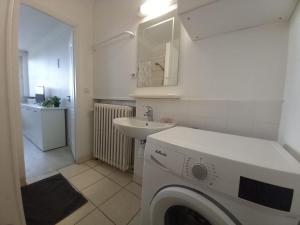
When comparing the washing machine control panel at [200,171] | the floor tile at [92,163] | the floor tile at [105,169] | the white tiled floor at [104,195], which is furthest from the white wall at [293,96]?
the floor tile at [92,163]

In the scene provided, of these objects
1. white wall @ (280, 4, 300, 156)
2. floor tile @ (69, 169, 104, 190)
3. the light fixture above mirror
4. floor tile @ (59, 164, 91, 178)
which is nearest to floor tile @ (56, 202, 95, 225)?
floor tile @ (69, 169, 104, 190)

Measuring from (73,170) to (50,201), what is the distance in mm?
539

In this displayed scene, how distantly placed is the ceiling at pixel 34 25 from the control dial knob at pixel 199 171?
270cm

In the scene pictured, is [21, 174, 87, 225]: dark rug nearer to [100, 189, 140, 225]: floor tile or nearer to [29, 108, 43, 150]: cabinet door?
[100, 189, 140, 225]: floor tile

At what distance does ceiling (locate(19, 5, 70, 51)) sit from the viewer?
84.4 inches

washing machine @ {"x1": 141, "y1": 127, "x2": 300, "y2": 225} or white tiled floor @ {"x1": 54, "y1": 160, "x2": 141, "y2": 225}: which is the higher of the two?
washing machine @ {"x1": 141, "y1": 127, "x2": 300, "y2": 225}

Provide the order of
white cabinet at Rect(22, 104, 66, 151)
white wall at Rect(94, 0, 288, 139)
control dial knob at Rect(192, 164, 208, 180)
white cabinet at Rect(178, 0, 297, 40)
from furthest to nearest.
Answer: white cabinet at Rect(22, 104, 66, 151)
white wall at Rect(94, 0, 288, 139)
white cabinet at Rect(178, 0, 297, 40)
control dial knob at Rect(192, 164, 208, 180)

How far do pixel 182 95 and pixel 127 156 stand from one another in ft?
3.24

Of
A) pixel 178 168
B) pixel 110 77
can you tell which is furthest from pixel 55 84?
pixel 178 168

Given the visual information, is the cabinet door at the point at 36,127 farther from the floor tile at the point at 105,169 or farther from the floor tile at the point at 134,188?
the floor tile at the point at 134,188

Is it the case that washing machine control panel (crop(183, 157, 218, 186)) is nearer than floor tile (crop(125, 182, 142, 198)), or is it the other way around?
washing machine control panel (crop(183, 157, 218, 186))

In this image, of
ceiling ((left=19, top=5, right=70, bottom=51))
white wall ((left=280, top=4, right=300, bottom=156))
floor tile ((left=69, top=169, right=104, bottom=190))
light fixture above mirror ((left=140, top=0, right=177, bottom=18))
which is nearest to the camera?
white wall ((left=280, top=4, right=300, bottom=156))

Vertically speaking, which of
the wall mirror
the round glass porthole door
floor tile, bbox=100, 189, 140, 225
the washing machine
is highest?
the wall mirror

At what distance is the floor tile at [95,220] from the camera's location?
1.07 meters
